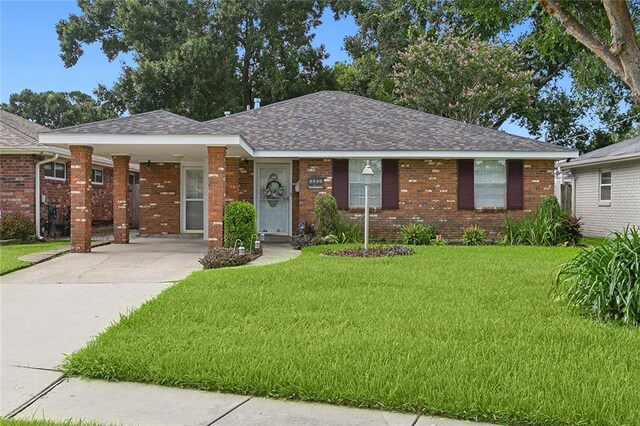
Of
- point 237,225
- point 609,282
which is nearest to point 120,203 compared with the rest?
point 237,225

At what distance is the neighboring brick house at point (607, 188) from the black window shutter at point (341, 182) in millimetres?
8625

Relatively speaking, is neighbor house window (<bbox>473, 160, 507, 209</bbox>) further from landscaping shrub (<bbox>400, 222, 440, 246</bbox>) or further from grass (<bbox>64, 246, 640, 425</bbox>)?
grass (<bbox>64, 246, 640, 425</bbox>)

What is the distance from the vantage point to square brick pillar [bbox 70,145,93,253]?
12.7 m

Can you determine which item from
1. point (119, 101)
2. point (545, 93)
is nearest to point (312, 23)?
point (119, 101)

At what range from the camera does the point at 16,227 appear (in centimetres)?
1578

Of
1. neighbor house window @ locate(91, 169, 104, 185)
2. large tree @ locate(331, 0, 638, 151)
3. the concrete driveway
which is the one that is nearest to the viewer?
the concrete driveway

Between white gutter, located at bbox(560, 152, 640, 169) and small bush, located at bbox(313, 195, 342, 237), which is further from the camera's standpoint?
white gutter, located at bbox(560, 152, 640, 169)

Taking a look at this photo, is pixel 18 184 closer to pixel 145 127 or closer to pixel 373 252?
pixel 145 127

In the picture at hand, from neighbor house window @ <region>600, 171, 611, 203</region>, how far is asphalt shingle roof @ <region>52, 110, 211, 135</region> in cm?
1510

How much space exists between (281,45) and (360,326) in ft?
91.9

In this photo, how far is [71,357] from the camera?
4715mm

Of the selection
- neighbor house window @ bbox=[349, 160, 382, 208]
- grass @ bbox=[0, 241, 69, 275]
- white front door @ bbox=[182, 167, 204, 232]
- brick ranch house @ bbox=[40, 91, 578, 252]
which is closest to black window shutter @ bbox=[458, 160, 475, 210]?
brick ranch house @ bbox=[40, 91, 578, 252]

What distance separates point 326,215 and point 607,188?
1160 centimetres

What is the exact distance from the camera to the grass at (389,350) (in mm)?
3779
